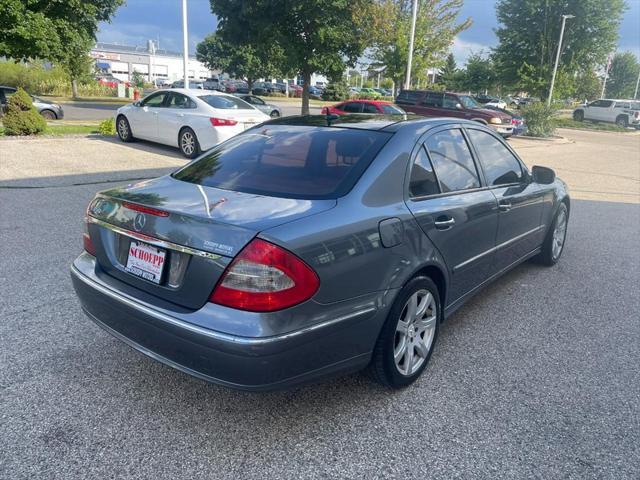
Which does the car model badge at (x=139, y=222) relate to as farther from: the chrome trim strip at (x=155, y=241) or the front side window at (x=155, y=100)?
the front side window at (x=155, y=100)

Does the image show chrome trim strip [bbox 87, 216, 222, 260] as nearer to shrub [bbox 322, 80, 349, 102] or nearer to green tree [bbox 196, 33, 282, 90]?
green tree [bbox 196, 33, 282, 90]

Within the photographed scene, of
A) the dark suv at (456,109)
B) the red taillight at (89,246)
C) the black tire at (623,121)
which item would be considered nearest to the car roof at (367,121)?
the red taillight at (89,246)

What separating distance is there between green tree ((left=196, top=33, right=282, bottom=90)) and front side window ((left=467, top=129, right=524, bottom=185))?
15.8 metres

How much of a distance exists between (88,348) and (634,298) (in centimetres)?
457

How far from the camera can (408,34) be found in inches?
1128

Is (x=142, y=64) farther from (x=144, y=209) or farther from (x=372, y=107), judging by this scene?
(x=144, y=209)

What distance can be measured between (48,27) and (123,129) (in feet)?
20.0

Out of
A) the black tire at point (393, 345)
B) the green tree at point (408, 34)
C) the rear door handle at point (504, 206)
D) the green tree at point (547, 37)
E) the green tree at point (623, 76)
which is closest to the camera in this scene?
the black tire at point (393, 345)

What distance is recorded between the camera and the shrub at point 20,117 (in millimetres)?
12422

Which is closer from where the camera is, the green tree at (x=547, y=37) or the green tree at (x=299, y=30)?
the green tree at (x=299, y=30)

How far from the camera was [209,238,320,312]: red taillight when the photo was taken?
2184mm

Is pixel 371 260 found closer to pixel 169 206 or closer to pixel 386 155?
pixel 386 155

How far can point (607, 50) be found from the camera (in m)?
34.7

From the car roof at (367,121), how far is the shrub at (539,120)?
2317 centimetres
